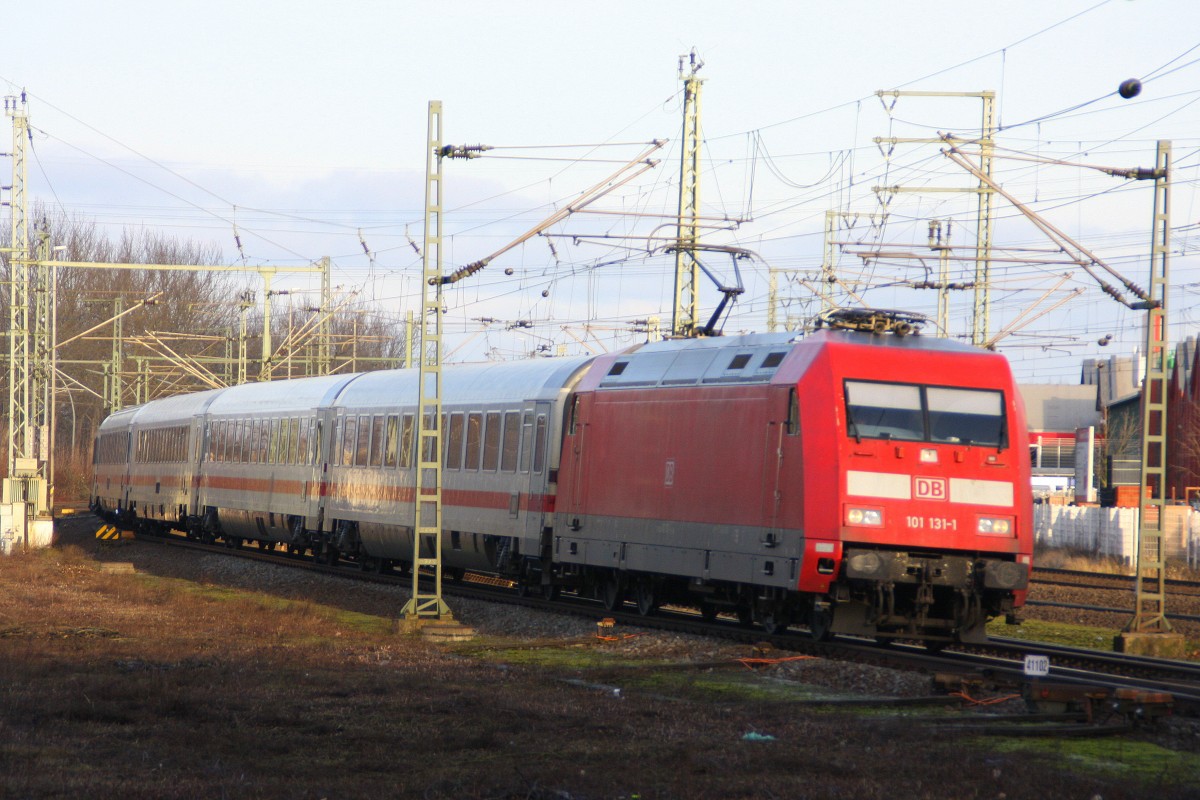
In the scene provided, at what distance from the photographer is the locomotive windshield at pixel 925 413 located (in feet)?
51.9

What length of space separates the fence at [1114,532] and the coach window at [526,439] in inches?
815

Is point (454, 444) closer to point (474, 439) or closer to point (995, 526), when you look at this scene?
point (474, 439)

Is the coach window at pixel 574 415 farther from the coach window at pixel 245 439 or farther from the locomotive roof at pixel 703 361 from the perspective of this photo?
the coach window at pixel 245 439

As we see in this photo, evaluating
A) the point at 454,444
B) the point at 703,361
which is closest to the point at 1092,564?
the point at 454,444

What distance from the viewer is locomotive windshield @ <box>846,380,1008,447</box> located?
1580 cm

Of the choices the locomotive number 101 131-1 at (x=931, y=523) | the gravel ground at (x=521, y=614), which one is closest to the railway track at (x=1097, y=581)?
the gravel ground at (x=521, y=614)

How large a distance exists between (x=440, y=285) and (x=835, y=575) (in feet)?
20.1

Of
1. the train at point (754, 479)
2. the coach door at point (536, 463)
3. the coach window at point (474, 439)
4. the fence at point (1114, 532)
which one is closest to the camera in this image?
the train at point (754, 479)

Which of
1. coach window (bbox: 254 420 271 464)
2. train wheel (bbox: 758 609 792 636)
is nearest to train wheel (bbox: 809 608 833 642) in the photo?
train wheel (bbox: 758 609 792 636)

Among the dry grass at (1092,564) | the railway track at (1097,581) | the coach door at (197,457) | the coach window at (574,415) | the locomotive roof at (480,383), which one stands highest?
the locomotive roof at (480,383)

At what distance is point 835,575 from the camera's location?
15.5 m

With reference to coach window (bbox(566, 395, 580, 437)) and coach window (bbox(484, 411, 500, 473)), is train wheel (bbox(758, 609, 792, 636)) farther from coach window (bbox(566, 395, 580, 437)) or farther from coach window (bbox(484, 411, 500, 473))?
coach window (bbox(484, 411, 500, 473))

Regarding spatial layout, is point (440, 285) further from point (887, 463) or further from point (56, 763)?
point (56, 763)

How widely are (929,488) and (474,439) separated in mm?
10383
